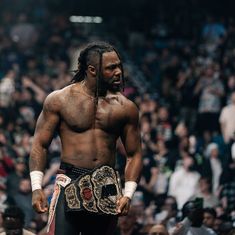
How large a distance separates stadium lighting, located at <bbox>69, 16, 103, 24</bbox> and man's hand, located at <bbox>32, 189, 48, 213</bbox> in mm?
20117

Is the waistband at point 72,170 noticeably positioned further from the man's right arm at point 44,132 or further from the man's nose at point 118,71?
the man's nose at point 118,71

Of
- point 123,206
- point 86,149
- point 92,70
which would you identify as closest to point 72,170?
point 86,149

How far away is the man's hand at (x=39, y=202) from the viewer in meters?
8.46

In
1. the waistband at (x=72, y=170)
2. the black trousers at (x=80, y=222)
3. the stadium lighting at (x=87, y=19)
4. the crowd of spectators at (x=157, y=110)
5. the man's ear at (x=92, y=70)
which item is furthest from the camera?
the stadium lighting at (x=87, y=19)

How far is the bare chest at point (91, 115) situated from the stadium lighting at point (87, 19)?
779 inches

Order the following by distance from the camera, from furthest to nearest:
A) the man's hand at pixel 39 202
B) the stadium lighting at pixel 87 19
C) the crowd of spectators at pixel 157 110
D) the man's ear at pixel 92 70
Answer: the stadium lighting at pixel 87 19 → the crowd of spectators at pixel 157 110 → the man's ear at pixel 92 70 → the man's hand at pixel 39 202

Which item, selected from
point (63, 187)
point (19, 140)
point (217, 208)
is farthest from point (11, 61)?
point (63, 187)

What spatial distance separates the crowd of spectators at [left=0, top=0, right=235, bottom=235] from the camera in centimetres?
1516

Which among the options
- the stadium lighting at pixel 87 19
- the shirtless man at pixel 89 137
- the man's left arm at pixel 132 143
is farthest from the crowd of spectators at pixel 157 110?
the shirtless man at pixel 89 137

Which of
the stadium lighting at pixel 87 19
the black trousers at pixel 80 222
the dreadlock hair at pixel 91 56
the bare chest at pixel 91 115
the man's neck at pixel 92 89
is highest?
the stadium lighting at pixel 87 19

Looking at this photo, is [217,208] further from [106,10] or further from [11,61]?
[106,10]

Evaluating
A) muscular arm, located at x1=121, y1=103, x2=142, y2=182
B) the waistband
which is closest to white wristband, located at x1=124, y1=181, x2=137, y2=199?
muscular arm, located at x1=121, y1=103, x2=142, y2=182

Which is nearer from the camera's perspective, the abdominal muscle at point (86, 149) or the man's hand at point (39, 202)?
the man's hand at point (39, 202)

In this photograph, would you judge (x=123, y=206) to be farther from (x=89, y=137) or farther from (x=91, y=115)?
(x=91, y=115)
